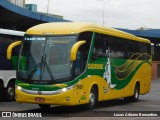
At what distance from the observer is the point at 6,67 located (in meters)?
19.7

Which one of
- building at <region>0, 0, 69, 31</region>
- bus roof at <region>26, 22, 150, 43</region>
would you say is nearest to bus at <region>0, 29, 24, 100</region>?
bus roof at <region>26, 22, 150, 43</region>

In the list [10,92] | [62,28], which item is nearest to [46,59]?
[62,28]

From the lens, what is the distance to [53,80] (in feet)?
49.1

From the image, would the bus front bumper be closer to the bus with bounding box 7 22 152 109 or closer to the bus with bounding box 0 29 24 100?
the bus with bounding box 7 22 152 109

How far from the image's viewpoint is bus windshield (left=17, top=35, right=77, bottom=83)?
49.5 feet

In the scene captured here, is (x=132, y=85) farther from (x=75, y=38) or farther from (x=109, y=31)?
(x=75, y=38)

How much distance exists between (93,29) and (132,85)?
554 cm

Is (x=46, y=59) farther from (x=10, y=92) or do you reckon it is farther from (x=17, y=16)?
(x=17, y=16)

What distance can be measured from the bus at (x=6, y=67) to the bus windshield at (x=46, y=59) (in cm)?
339

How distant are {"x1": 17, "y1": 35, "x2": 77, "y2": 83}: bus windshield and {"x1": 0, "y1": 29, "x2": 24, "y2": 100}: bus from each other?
3.39m

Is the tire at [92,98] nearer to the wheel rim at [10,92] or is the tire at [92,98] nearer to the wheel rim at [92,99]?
the wheel rim at [92,99]

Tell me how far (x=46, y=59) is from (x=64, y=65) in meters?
0.67

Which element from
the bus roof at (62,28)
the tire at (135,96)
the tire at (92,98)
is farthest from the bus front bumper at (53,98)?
the tire at (135,96)

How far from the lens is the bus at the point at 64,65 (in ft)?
49.1
